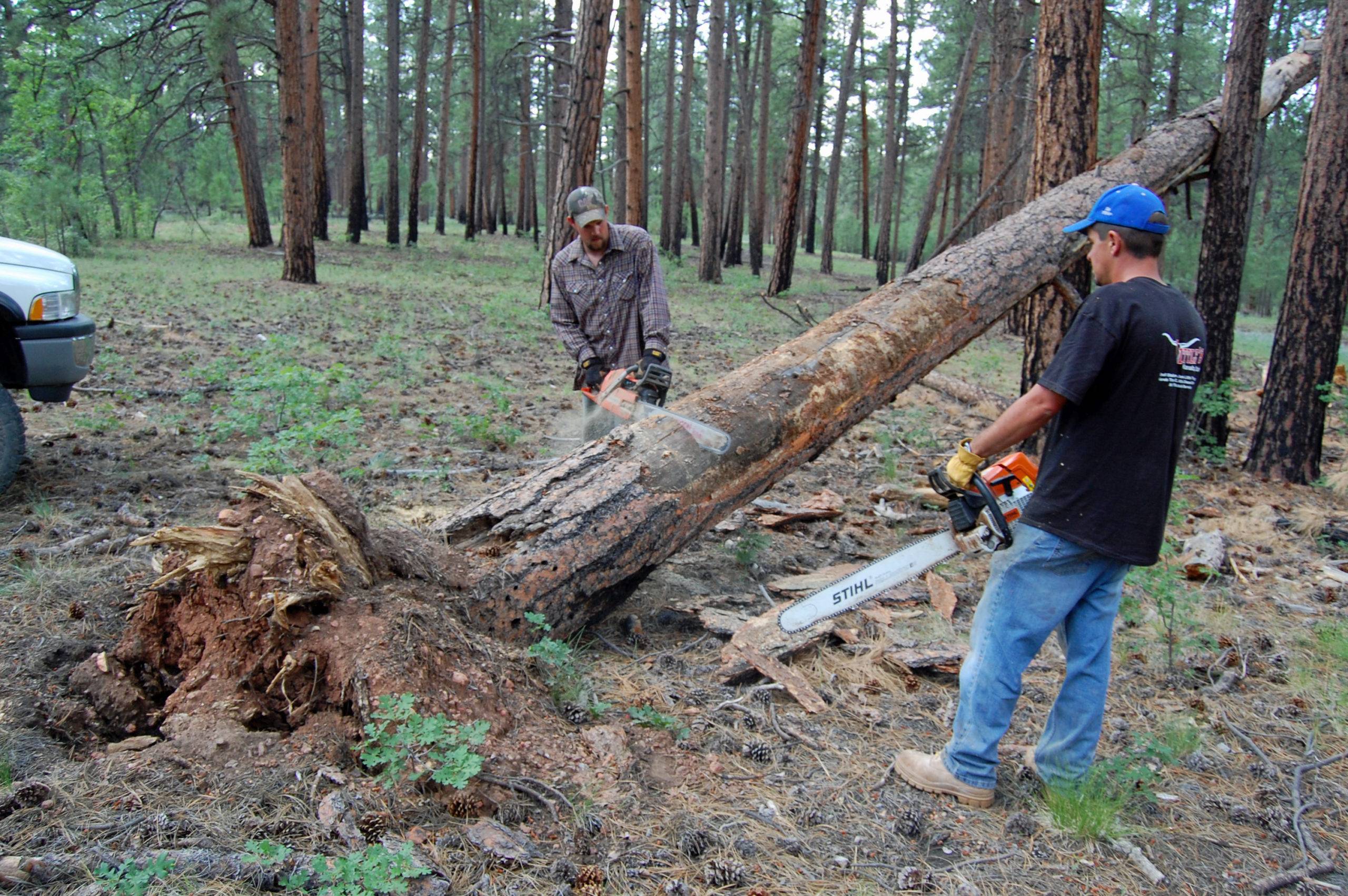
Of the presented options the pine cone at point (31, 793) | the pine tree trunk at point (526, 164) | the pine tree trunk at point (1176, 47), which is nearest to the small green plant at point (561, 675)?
the pine cone at point (31, 793)

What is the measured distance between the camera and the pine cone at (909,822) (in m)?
2.74

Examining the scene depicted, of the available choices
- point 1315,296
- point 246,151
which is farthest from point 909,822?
point 246,151

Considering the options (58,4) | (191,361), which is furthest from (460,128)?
(191,361)

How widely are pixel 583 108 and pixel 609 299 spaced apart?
7999 millimetres

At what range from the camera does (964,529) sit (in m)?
2.79

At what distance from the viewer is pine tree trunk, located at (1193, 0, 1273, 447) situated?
706 centimetres

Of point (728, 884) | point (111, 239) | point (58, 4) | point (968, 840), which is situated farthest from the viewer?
point (111, 239)

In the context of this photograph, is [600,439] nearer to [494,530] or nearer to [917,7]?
[494,530]

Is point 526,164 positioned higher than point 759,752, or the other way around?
point 526,164

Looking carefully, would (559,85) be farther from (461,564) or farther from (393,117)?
(461,564)

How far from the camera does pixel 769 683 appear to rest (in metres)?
3.59

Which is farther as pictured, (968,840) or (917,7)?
(917,7)

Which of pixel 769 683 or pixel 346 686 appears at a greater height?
pixel 346 686

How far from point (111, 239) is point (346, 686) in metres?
22.7
